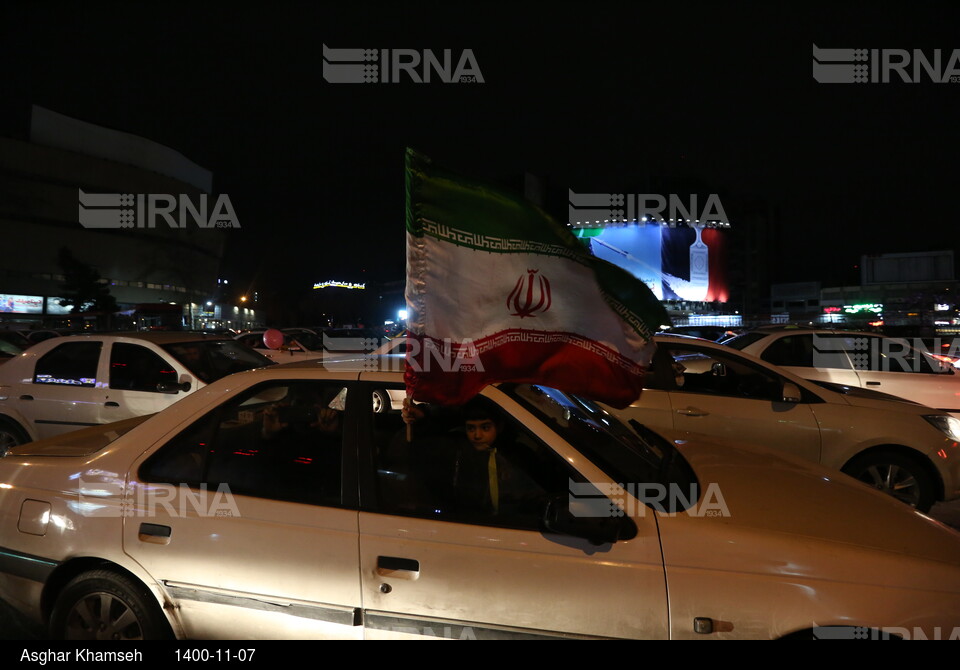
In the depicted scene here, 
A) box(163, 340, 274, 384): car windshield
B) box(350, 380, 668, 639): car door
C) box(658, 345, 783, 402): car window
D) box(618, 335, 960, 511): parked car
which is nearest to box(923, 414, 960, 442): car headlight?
box(618, 335, 960, 511): parked car

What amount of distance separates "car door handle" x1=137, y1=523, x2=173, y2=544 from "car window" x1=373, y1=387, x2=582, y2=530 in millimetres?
990

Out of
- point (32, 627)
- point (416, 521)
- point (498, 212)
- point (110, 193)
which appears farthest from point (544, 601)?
point (110, 193)

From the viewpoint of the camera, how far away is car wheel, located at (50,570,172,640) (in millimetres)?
2547

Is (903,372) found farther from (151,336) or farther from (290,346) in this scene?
(290,346)

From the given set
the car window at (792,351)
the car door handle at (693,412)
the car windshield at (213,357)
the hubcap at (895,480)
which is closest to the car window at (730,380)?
the car door handle at (693,412)

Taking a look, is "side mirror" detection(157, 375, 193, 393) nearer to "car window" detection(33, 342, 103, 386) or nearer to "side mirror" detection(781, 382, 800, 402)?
"car window" detection(33, 342, 103, 386)

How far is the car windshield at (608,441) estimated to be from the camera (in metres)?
2.53

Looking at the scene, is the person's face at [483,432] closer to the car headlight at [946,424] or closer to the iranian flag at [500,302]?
the iranian flag at [500,302]

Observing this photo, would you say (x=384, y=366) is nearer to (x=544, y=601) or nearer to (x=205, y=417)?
(x=205, y=417)

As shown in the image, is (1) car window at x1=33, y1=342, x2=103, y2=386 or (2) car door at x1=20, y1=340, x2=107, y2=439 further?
(1) car window at x1=33, y1=342, x2=103, y2=386

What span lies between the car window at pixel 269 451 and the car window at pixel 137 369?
4.11 metres

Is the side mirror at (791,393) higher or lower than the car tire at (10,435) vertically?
higher

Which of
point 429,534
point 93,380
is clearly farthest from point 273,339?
point 429,534

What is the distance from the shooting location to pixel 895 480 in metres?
4.93
